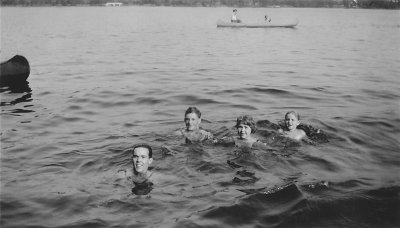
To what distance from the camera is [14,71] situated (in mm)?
16359

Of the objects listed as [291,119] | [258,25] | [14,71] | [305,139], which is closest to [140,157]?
[291,119]

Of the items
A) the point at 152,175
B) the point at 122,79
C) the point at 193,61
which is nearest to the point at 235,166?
the point at 152,175

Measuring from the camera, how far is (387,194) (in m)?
6.08

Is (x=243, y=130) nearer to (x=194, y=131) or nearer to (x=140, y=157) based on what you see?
(x=194, y=131)

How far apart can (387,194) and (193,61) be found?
17.5m

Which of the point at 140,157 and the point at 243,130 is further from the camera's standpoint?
the point at 243,130

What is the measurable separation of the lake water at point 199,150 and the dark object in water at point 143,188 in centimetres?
15

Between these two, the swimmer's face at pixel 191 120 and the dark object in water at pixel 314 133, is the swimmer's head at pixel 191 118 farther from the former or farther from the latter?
the dark object in water at pixel 314 133

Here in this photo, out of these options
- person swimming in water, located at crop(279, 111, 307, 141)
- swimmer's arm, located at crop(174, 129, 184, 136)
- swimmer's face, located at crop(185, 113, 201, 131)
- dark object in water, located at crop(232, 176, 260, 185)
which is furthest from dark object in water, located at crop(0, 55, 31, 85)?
dark object in water, located at crop(232, 176, 260, 185)

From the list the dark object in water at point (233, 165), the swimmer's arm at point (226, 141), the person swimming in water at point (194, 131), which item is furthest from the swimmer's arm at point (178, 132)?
the dark object in water at point (233, 165)

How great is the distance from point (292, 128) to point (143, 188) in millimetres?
4101

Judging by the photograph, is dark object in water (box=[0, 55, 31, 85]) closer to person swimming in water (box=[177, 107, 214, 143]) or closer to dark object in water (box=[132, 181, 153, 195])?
person swimming in water (box=[177, 107, 214, 143])

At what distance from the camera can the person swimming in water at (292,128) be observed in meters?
8.59

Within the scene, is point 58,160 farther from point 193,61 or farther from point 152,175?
point 193,61
